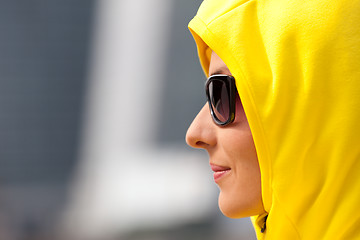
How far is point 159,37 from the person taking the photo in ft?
31.2

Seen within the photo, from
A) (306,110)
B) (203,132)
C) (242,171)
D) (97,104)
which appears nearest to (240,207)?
(242,171)

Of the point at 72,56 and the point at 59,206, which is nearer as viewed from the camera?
the point at 59,206

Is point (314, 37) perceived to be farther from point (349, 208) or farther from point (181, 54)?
point (181, 54)

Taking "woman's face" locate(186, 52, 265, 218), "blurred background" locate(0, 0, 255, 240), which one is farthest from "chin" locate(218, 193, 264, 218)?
"blurred background" locate(0, 0, 255, 240)

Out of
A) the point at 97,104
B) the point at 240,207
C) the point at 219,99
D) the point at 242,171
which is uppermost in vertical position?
the point at 219,99

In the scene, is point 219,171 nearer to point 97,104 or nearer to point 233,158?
point 233,158

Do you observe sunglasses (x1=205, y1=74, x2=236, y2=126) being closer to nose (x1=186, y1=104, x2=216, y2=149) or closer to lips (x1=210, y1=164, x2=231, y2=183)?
nose (x1=186, y1=104, x2=216, y2=149)

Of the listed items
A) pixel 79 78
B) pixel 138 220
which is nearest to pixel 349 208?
pixel 138 220

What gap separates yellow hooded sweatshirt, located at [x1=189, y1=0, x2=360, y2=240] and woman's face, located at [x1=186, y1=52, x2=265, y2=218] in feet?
0.26

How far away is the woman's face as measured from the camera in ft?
4.88

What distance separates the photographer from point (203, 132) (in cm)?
157

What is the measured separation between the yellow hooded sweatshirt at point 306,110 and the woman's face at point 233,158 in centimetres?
8

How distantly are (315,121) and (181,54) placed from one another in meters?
8.44

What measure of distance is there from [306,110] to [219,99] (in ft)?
0.89
